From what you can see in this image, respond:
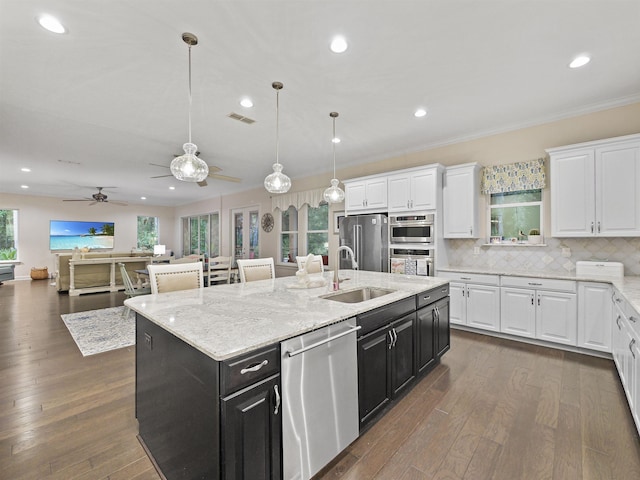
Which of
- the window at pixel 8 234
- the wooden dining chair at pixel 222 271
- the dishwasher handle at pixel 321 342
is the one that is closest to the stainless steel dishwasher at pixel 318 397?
the dishwasher handle at pixel 321 342

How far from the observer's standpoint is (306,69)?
2.56 metres

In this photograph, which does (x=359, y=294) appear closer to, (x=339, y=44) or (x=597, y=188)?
(x=339, y=44)

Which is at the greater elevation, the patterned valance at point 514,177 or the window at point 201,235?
the patterned valance at point 514,177

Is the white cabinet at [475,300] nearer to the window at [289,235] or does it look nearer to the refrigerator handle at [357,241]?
the refrigerator handle at [357,241]

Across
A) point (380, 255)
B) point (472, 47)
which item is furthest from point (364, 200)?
point (472, 47)

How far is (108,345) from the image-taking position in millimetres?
3496

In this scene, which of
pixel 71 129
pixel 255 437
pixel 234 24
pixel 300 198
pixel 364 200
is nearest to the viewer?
pixel 255 437

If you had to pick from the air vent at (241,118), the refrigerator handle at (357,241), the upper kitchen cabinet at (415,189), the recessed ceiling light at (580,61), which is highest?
the recessed ceiling light at (580,61)

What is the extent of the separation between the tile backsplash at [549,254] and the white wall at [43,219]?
1129 cm

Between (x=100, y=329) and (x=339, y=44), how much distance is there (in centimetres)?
468

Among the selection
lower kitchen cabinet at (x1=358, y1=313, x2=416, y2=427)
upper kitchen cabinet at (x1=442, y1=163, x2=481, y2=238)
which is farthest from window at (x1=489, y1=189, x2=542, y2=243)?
lower kitchen cabinet at (x1=358, y1=313, x2=416, y2=427)

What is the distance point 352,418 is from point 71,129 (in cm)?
486

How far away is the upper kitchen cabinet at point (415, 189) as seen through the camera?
413 centimetres

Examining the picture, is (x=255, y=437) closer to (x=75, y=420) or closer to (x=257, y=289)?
(x=257, y=289)
